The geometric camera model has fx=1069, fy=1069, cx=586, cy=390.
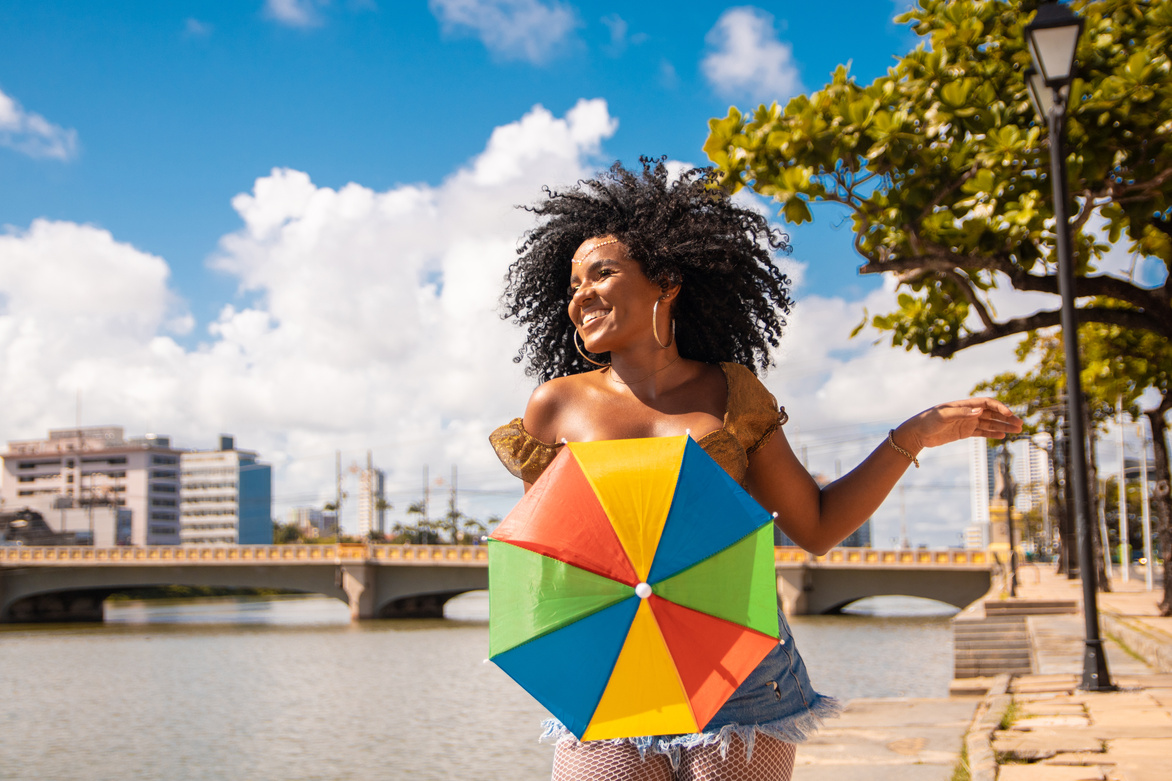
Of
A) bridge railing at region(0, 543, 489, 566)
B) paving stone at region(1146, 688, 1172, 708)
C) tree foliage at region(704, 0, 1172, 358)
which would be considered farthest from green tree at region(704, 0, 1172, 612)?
bridge railing at region(0, 543, 489, 566)

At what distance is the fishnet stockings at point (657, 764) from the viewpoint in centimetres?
200

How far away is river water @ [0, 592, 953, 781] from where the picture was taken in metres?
15.5

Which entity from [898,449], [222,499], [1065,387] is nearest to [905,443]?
[898,449]

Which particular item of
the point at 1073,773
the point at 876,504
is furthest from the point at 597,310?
the point at 1073,773

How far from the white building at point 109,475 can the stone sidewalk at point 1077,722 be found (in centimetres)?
11811

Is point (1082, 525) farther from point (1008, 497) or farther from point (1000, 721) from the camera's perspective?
point (1008, 497)

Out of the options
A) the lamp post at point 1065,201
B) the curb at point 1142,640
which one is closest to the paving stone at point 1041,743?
the lamp post at point 1065,201

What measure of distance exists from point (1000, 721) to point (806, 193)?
387cm

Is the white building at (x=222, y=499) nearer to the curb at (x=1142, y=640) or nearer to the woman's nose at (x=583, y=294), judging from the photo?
the curb at (x=1142, y=640)

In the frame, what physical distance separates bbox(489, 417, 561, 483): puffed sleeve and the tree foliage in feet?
18.6

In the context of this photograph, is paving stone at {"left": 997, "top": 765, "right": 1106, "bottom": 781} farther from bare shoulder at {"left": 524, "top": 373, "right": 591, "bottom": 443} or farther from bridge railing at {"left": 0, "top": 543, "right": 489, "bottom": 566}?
bridge railing at {"left": 0, "top": 543, "right": 489, "bottom": 566}

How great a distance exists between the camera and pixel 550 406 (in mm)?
2396

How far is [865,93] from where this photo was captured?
7.74 m

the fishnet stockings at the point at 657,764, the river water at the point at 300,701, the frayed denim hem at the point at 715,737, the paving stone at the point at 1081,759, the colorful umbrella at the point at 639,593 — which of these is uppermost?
the colorful umbrella at the point at 639,593
